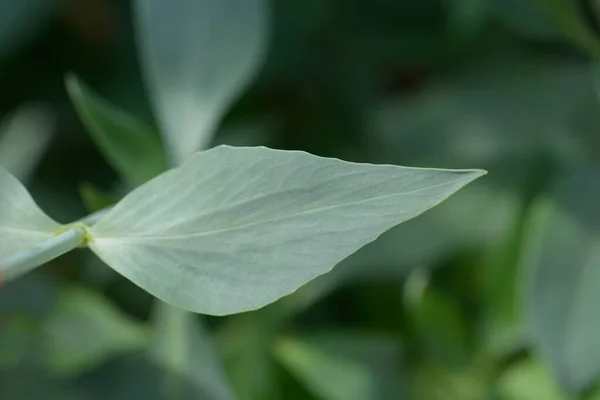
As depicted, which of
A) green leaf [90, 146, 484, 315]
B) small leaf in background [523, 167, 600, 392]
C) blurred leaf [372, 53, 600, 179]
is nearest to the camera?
green leaf [90, 146, 484, 315]

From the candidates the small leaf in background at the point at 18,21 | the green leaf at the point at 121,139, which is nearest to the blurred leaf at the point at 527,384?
the green leaf at the point at 121,139

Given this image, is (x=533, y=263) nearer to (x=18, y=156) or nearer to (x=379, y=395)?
(x=379, y=395)

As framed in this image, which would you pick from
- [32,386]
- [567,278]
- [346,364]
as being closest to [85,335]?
[32,386]

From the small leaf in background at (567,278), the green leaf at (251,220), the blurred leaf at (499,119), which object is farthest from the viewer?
the blurred leaf at (499,119)

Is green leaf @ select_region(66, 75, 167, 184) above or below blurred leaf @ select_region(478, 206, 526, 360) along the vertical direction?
above

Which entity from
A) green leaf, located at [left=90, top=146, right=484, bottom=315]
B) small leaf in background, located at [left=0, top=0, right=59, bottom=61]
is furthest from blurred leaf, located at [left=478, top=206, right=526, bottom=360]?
small leaf in background, located at [left=0, top=0, right=59, bottom=61]

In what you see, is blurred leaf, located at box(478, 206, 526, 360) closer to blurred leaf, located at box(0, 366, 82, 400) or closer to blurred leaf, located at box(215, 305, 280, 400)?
blurred leaf, located at box(215, 305, 280, 400)

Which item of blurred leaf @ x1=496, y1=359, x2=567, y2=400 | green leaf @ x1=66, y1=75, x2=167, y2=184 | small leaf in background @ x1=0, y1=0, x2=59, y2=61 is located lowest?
blurred leaf @ x1=496, y1=359, x2=567, y2=400

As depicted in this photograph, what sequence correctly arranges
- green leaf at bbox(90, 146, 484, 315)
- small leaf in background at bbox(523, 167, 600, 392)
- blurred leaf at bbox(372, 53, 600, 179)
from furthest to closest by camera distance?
blurred leaf at bbox(372, 53, 600, 179) < small leaf in background at bbox(523, 167, 600, 392) < green leaf at bbox(90, 146, 484, 315)

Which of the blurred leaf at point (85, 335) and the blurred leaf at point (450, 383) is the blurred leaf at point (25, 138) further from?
the blurred leaf at point (450, 383)
